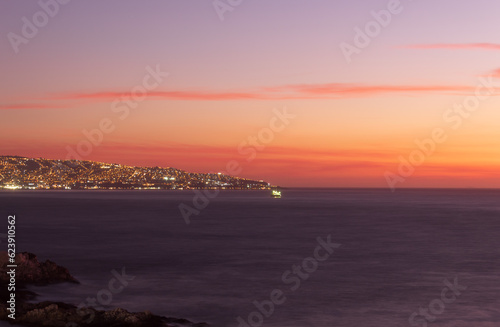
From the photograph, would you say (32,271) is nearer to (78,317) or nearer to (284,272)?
(78,317)

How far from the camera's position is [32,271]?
31672 millimetres

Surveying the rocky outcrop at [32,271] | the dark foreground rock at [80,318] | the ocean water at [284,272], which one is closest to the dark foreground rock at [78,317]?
the dark foreground rock at [80,318]

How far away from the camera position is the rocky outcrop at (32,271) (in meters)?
31.2

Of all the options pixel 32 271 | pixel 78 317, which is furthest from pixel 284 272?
pixel 78 317

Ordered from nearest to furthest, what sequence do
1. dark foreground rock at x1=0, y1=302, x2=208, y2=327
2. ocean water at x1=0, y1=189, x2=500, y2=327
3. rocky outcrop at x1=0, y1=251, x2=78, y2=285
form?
dark foreground rock at x1=0, y1=302, x2=208, y2=327
ocean water at x1=0, y1=189, x2=500, y2=327
rocky outcrop at x1=0, y1=251, x2=78, y2=285

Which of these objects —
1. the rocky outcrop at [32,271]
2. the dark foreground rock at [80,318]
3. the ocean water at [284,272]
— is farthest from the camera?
the rocky outcrop at [32,271]

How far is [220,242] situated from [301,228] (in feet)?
76.7

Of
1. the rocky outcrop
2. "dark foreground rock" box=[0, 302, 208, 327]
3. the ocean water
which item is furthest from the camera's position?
the rocky outcrop

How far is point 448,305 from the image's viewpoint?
98.1 feet

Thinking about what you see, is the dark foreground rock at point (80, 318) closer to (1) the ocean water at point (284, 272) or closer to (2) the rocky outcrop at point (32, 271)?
(1) the ocean water at point (284, 272)

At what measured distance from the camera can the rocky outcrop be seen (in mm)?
31156

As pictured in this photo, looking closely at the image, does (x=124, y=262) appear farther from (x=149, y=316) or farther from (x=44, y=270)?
(x=149, y=316)

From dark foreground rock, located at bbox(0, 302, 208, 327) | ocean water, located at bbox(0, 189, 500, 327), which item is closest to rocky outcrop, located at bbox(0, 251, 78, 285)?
ocean water, located at bbox(0, 189, 500, 327)

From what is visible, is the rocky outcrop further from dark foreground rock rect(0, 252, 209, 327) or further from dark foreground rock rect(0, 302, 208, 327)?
dark foreground rock rect(0, 302, 208, 327)
